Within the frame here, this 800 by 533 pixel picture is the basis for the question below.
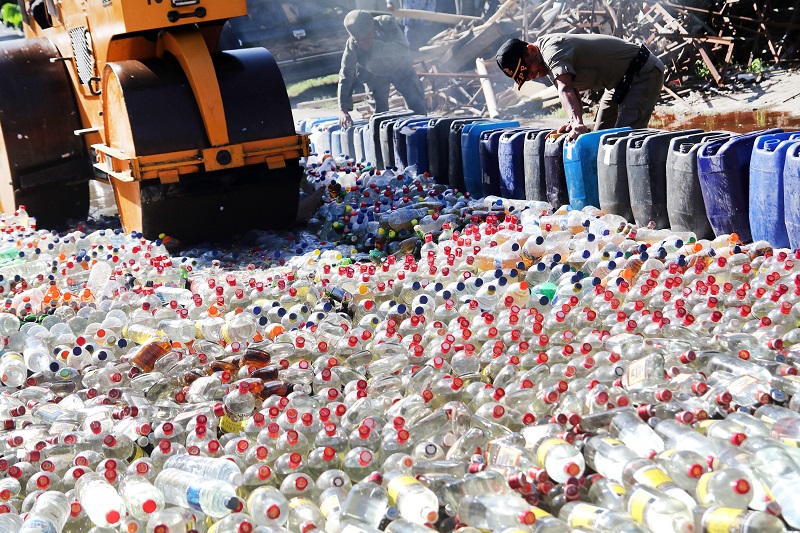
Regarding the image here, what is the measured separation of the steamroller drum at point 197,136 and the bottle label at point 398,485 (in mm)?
4914

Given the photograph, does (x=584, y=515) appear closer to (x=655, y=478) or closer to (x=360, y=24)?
(x=655, y=478)

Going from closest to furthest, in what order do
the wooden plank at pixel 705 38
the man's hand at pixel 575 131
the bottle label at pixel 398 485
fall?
the bottle label at pixel 398 485
the man's hand at pixel 575 131
the wooden plank at pixel 705 38

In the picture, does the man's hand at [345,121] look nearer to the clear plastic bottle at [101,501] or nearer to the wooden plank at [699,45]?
the wooden plank at [699,45]

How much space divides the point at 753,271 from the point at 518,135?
3307mm

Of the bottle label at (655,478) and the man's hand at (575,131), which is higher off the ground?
the man's hand at (575,131)

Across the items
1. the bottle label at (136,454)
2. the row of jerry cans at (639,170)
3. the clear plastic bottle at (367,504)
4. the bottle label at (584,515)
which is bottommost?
the bottle label at (136,454)

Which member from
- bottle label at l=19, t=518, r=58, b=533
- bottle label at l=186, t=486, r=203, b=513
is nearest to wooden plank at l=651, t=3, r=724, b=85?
bottle label at l=186, t=486, r=203, b=513

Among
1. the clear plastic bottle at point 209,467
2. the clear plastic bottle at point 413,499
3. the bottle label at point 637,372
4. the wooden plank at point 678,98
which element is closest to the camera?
the clear plastic bottle at point 413,499

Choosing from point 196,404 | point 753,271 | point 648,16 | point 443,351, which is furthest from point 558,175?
point 648,16

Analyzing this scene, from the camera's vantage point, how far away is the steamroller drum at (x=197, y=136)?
290 inches

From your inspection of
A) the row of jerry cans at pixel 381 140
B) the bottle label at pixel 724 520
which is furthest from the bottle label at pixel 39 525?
the row of jerry cans at pixel 381 140

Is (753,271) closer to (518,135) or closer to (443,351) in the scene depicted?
(443,351)

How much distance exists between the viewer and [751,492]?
271 centimetres

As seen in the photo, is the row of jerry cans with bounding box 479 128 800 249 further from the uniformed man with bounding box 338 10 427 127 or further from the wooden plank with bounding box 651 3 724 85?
the wooden plank with bounding box 651 3 724 85
